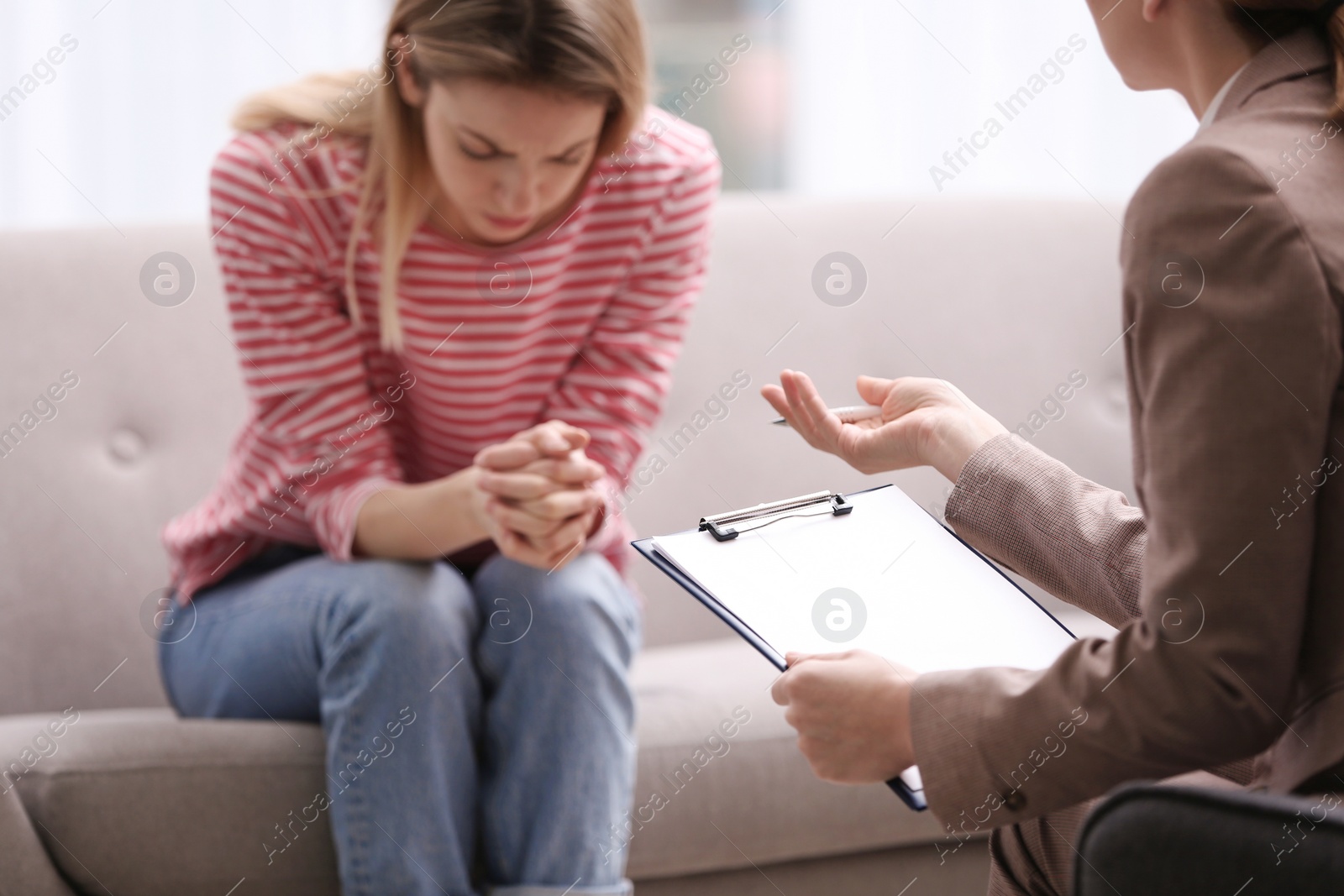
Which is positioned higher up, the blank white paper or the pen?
the pen

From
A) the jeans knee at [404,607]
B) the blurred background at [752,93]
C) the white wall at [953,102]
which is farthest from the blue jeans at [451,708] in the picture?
the white wall at [953,102]

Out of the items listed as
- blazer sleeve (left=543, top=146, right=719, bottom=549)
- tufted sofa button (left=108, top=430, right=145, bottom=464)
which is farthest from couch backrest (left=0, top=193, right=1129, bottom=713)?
blazer sleeve (left=543, top=146, right=719, bottom=549)

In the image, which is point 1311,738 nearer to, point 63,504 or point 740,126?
point 63,504

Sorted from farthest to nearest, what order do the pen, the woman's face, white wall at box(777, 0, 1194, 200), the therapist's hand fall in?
1. white wall at box(777, 0, 1194, 200)
2. the woman's face
3. the pen
4. the therapist's hand

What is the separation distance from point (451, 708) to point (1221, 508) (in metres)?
0.66

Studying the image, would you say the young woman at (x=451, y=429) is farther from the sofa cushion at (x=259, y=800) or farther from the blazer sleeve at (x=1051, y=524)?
the blazer sleeve at (x=1051, y=524)

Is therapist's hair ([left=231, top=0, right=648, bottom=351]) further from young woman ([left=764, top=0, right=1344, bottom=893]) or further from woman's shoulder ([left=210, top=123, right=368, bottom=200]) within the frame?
young woman ([left=764, top=0, right=1344, bottom=893])

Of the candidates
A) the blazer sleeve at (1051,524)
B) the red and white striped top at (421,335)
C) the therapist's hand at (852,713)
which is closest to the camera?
the therapist's hand at (852,713)

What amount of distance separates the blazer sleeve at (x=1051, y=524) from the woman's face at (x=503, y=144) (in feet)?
1.57

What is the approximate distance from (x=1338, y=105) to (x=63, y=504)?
1294 millimetres

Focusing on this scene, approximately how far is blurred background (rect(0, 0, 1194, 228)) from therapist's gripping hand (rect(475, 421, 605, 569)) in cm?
78

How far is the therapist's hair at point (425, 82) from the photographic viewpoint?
3.19 ft

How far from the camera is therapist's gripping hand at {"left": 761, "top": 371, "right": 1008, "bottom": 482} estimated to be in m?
0.82

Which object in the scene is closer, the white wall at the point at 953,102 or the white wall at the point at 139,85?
the white wall at the point at 139,85
